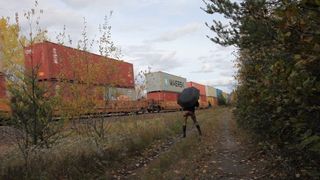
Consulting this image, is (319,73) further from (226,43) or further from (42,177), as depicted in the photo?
(42,177)

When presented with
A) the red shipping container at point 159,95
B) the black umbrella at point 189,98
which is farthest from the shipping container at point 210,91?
the black umbrella at point 189,98

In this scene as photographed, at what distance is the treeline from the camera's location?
3217mm

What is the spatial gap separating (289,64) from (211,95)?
83.3 m

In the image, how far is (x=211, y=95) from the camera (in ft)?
287

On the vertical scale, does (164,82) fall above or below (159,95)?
above

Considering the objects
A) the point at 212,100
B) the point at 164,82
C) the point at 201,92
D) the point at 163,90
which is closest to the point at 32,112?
the point at 163,90

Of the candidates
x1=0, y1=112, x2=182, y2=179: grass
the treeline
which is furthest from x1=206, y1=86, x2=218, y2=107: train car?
the treeline

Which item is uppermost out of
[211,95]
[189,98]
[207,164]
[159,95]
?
[211,95]

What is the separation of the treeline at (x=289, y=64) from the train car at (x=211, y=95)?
73.9 meters

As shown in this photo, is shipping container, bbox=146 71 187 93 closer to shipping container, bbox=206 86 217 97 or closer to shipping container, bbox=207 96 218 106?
shipping container, bbox=206 86 217 97

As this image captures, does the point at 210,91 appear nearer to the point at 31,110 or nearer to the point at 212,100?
the point at 212,100

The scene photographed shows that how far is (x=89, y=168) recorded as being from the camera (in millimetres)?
9195

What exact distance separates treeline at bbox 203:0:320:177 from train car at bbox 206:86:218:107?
242 feet

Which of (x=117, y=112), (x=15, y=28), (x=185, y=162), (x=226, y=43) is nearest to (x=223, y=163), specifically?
(x=185, y=162)
